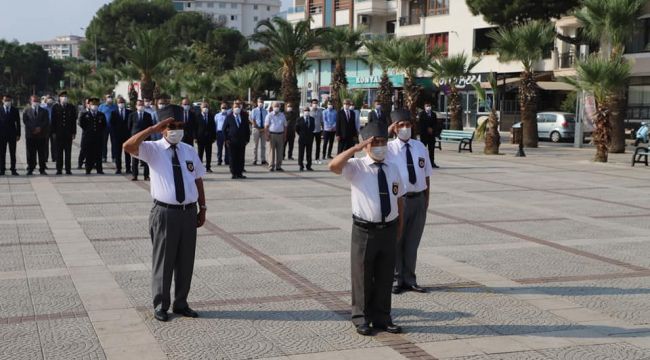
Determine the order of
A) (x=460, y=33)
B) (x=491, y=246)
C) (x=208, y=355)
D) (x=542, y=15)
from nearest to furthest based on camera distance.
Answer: (x=208, y=355) → (x=491, y=246) → (x=542, y=15) → (x=460, y=33)

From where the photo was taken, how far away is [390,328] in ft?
21.0

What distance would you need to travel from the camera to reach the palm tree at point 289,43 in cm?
3284

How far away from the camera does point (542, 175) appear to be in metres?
19.5

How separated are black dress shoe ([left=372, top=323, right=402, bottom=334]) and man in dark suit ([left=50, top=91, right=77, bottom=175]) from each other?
1360 centimetres

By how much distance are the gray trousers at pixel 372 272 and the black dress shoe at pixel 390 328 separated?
32mm

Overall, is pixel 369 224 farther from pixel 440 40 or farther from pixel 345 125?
pixel 440 40

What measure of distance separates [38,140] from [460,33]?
36.8 metres

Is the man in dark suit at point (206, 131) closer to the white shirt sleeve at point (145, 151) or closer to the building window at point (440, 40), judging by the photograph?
the white shirt sleeve at point (145, 151)

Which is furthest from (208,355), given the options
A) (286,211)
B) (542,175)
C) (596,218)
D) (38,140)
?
(542,175)

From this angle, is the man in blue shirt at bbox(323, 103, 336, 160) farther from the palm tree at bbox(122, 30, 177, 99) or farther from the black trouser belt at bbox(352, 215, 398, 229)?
the black trouser belt at bbox(352, 215, 398, 229)

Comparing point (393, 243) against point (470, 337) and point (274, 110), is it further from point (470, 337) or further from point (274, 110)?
point (274, 110)

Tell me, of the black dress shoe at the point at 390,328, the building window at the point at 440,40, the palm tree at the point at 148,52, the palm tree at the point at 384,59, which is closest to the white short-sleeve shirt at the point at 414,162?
the black dress shoe at the point at 390,328

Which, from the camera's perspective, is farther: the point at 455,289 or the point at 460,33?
the point at 460,33

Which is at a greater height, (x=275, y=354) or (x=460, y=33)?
(x=460, y=33)
